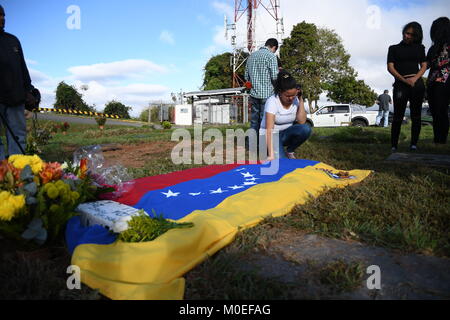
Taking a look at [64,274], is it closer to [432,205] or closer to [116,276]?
[116,276]

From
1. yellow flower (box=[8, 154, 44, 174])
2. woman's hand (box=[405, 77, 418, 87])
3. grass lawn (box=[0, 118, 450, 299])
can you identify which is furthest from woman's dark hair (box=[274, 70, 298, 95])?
yellow flower (box=[8, 154, 44, 174])

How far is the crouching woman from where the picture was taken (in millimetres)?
4055

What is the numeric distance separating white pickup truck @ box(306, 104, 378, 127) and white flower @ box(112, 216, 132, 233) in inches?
627

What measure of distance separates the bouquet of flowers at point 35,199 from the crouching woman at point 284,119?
97.4 inches

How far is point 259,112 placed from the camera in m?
5.50

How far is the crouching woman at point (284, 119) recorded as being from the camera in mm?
4055

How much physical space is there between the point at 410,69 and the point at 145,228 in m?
4.65

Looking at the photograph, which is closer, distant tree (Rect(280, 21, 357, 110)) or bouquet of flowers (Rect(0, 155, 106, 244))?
bouquet of flowers (Rect(0, 155, 106, 244))

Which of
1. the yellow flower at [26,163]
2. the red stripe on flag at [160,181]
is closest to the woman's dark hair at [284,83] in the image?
the red stripe on flag at [160,181]

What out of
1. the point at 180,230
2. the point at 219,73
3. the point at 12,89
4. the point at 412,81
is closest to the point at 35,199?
the point at 180,230

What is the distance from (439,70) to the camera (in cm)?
448

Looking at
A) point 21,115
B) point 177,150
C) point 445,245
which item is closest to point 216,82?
point 177,150

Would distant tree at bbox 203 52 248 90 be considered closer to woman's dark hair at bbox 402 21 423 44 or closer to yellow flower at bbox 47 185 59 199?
woman's dark hair at bbox 402 21 423 44

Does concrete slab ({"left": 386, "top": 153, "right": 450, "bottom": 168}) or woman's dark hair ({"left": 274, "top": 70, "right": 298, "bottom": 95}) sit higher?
woman's dark hair ({"left": 274, "top": 70, "right": 298, "bottom": 95})
